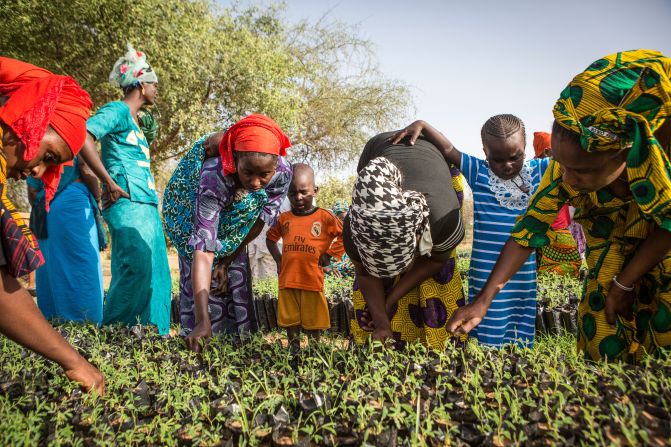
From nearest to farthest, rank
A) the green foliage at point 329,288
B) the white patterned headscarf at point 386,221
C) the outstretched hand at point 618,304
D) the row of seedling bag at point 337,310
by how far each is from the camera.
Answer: the outstretched hand at point 618,304 → the white patterned headscarf at point 386,221 → the row of seedling bag at point 337,310 → the green foliage at point 329,288

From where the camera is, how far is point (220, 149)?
9.74 feet

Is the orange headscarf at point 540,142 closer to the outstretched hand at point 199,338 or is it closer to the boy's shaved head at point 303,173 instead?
the boy's shaved head at point 303,173

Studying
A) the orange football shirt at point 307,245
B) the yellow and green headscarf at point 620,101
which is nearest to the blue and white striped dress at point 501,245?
the yellow and green headscarf at point 620,101

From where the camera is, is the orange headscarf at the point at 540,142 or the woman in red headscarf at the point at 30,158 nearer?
the woman in red headscarf at the point at 30,158

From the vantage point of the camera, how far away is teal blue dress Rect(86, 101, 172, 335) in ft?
12.2

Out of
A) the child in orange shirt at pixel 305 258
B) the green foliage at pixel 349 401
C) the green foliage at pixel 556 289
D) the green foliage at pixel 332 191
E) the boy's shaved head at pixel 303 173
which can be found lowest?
the green foliage at pixel 332 191

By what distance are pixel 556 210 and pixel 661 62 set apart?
0.77m

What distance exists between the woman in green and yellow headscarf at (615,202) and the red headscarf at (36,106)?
2045 millimetres

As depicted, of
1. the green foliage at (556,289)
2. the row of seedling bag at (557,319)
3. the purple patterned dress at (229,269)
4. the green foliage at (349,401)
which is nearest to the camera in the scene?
the green foliage at (349,401)

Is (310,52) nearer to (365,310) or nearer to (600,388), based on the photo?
(365,310)

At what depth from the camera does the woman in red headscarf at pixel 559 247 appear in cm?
372

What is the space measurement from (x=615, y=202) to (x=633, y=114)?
1.70ft

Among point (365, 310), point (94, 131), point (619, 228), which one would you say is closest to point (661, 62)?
point (619, 228)

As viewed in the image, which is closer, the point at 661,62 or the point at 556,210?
the point at 661,62
